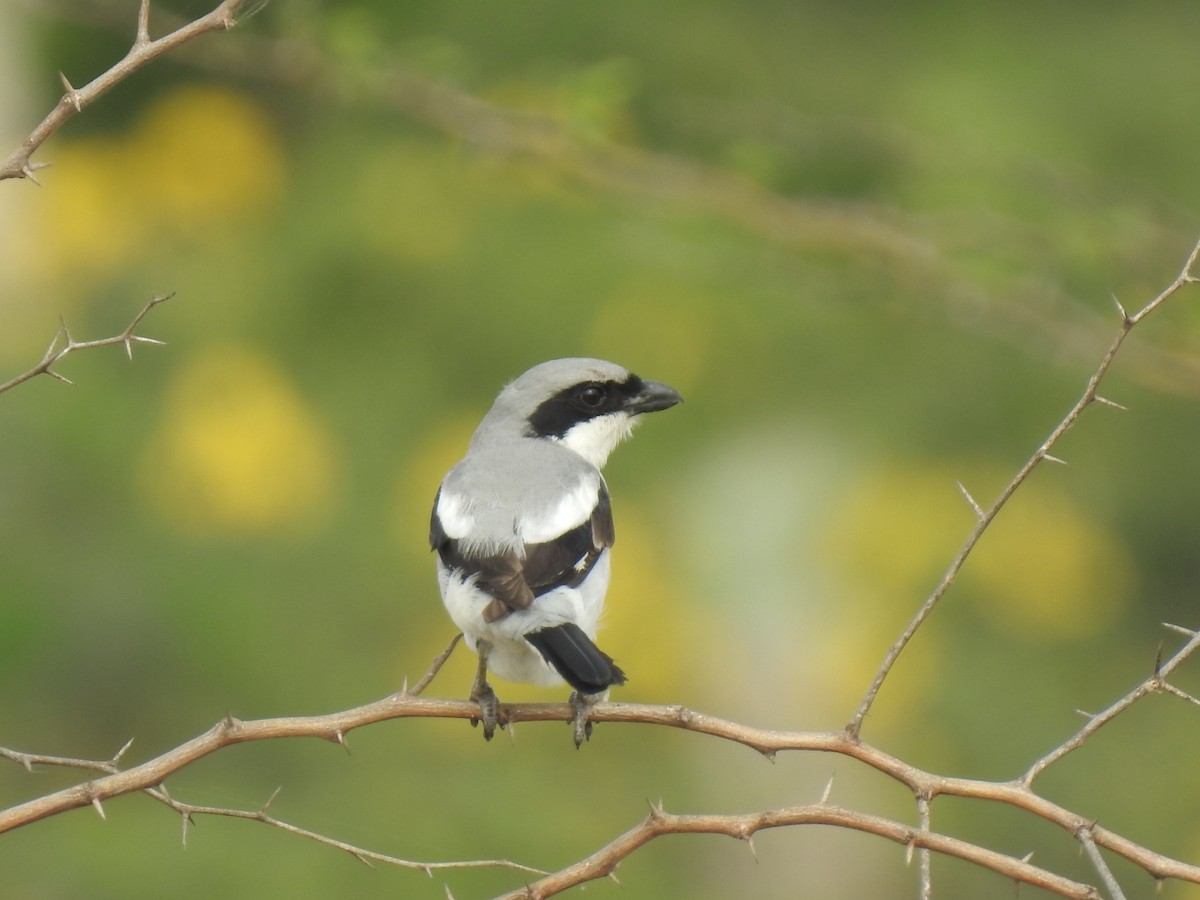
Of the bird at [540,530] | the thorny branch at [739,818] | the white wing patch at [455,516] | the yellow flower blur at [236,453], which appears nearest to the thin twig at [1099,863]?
the thorny branch at [739,818]

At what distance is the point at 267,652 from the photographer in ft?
23.4

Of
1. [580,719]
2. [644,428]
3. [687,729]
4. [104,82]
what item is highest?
[104,82]

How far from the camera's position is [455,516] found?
3594mm

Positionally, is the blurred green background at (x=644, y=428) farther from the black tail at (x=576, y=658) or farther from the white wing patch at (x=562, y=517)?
the black tail at (x=576, y=658)

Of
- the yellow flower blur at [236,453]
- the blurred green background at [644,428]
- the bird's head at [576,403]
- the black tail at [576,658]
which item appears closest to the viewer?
the black tail at [576,658]

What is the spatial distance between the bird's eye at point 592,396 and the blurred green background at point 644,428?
1.19 metres

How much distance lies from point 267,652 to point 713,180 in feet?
11.0

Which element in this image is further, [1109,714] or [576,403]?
[576,403]

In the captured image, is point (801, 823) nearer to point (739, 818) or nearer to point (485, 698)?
point (739, 818)

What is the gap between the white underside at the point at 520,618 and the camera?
3.27 metres

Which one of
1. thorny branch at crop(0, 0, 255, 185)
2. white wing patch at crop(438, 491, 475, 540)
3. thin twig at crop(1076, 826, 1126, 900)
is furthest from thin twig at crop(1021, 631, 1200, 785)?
thorny branch at crop(0, 0, 255, 185)

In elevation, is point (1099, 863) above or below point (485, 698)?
above

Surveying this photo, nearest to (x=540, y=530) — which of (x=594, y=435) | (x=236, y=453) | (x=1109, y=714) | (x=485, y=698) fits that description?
(x=485, y=698)

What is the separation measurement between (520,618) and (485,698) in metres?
0.19
